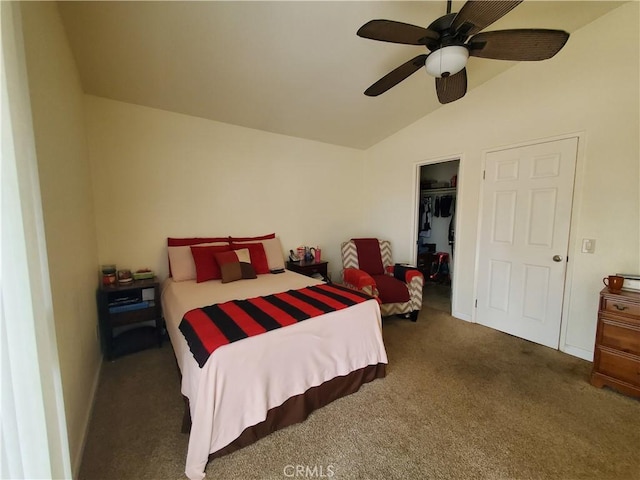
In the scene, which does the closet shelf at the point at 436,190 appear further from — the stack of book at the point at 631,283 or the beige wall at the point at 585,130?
the stack of book at the point at 631,283

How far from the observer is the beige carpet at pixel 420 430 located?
1374 mm

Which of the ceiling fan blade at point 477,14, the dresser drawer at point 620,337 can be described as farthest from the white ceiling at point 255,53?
the dresser drawer at point 620,337

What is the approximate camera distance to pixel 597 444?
59.9 inches

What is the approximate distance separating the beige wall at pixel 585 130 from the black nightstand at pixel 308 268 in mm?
1842

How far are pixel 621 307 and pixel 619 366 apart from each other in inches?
16.9

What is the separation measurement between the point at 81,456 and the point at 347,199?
3.87 m

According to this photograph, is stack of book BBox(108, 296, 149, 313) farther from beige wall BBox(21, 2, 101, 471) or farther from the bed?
the bed

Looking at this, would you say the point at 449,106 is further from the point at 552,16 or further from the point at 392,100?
the point at 552,16

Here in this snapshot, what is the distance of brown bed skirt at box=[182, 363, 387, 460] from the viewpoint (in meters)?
1.48

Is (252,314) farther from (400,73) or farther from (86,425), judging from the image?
(400,73)

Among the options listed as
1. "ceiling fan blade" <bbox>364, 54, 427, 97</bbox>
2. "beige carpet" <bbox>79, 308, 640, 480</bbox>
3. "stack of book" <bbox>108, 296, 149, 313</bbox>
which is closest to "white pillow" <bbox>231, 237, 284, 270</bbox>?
"stack of book" <bbox>108, 296, 149, 313</bbox>

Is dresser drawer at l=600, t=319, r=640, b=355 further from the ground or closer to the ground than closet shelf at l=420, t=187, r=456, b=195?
closer to the ground

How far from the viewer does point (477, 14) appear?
4.18ft

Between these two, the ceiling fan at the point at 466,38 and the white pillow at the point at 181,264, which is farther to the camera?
the white pillow at the point at 181,264
